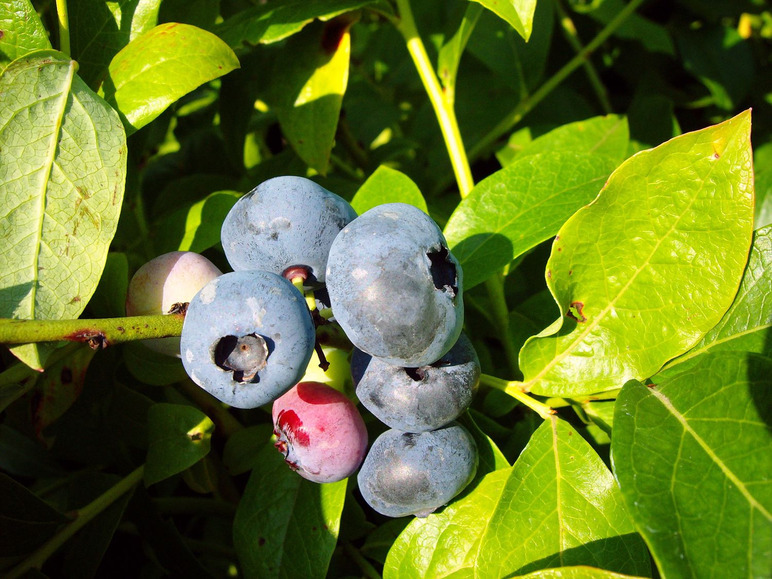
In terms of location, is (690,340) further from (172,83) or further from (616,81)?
(616,81)

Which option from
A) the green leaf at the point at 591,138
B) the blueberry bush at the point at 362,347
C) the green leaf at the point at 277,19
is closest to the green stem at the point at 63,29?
the blueberry bush at the point at 362,347

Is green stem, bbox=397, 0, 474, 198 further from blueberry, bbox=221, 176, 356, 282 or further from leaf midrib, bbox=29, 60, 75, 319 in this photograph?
leaf midrib, bbox=29, 60, 75, 319

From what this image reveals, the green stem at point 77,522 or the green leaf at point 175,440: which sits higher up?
the green leaf at point 175,440

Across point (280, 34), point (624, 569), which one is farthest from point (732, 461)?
point (280, 34)

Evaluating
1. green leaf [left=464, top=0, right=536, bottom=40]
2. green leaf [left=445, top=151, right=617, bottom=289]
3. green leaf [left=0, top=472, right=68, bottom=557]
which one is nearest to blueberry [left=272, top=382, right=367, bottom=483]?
green leaf [left=445, top=151, right=617, bottom=289]

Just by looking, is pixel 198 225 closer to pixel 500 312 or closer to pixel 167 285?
pixel 167 285

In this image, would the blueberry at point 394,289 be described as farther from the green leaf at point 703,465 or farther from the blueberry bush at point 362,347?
the green leaf at point 703,465
